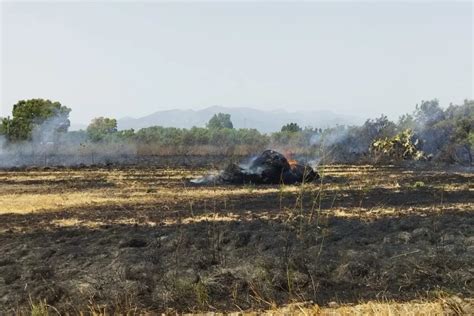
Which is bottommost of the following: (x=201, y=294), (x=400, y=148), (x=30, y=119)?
(x=201, y=294)

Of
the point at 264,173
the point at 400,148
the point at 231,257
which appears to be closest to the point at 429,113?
the point at 400,148

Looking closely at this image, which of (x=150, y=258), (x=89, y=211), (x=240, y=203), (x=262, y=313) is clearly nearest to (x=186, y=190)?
(x=240, y=203)

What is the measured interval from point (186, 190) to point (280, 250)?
36.6 feet

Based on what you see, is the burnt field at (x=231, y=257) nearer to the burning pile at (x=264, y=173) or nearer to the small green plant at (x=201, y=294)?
the small green plant at (x=201, y=294)

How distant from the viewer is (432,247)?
890 cm

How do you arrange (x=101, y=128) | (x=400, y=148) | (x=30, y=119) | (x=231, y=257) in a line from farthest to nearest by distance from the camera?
(x=101, y=128)
(x=30, y=119)
(x=400, y=148)
(x=231, y=257)

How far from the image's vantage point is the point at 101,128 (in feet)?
257

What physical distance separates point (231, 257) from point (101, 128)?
72.8 meters

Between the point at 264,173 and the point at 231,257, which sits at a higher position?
the point at 264,173

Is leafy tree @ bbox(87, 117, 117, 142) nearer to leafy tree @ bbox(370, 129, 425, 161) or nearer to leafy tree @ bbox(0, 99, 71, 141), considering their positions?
leafy tree @ bbox(0, 99, 71, 141)

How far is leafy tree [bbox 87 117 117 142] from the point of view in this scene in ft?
185

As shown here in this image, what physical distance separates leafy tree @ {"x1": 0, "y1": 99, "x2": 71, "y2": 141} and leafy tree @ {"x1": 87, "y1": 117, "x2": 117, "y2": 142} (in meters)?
3.92

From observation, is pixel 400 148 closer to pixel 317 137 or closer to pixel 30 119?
pixel 317 137

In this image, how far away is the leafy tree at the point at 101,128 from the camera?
56.3m
